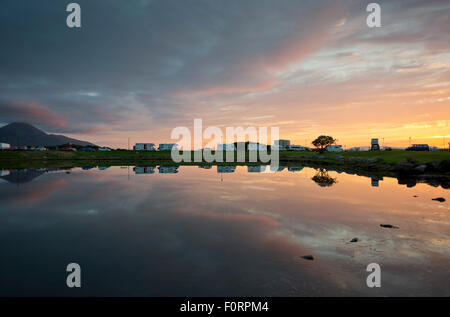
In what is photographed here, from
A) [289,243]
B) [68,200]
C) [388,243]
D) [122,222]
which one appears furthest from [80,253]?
[388,243]

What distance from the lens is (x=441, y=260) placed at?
10.8 m

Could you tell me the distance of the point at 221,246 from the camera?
12.3 m

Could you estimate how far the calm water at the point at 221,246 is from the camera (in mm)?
8695

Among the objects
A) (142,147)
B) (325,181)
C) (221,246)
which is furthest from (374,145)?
(142,147)

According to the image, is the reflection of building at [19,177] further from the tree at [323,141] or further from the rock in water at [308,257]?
the tree at [323,141]

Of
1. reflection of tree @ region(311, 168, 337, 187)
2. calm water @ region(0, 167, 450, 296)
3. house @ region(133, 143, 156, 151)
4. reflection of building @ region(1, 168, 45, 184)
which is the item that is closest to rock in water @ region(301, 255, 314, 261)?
calm water @ region(0, 167, 450, 296)

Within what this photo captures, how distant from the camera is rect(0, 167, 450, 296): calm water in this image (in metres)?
8.70

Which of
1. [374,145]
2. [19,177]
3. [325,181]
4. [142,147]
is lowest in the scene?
[325,181]

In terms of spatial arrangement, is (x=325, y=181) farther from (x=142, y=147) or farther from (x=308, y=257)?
(x=142, y=147)

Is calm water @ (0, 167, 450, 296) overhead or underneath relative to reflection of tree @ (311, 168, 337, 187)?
Result: underneath

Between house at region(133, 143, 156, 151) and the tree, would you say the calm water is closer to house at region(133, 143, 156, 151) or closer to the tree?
the tree

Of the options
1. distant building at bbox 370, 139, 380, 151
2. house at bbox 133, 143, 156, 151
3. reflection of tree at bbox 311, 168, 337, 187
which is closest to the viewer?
reflection of tree at bbox 311, 168, 337, 187

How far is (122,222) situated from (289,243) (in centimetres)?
1148
